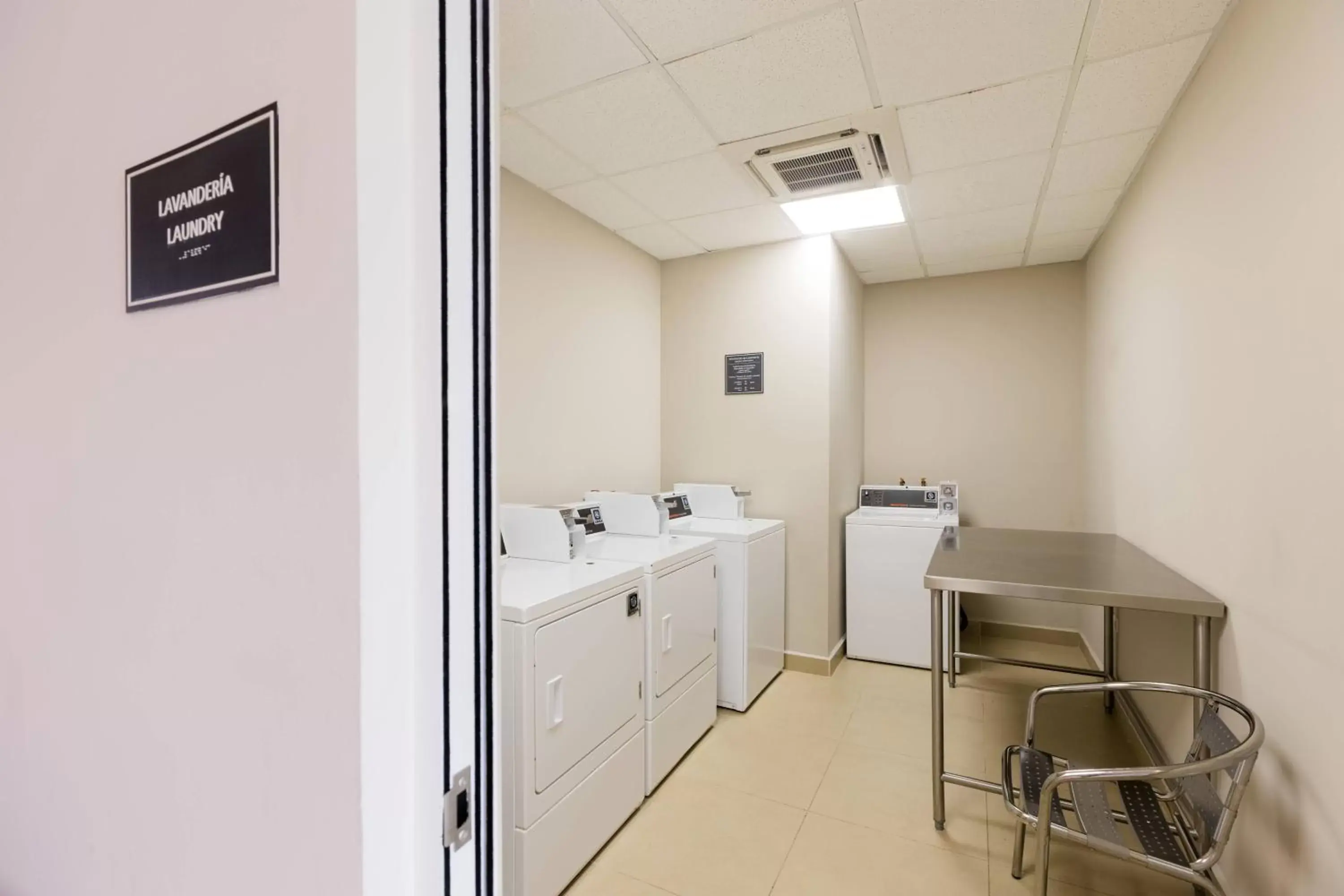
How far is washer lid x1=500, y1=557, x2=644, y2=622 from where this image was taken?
1.68m

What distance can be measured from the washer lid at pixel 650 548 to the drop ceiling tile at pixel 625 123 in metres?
1.59

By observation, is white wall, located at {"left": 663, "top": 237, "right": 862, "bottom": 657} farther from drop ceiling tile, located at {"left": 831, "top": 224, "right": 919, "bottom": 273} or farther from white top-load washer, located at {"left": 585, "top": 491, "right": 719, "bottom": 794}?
white top-load washer, located at {"left": 585, "top": 491, "right": 719, "bottom": 794}

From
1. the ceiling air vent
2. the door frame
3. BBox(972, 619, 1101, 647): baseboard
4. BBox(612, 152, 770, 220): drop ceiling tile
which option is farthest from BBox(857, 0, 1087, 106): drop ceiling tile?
BBox(972, 619, 1101, 647): baseboard

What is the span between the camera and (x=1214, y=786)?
5.44ft

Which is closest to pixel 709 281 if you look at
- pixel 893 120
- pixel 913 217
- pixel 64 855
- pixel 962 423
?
pixel 913 217

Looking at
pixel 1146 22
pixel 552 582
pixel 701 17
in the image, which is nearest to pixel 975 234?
pixel 1146 22

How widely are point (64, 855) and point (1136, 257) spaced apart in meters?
3.63

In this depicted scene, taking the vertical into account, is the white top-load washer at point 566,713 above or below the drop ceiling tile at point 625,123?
below

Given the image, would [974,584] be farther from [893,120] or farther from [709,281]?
[709,281]

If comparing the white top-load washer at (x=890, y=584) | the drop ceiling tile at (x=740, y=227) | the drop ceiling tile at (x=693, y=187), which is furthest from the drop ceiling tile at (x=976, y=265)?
the drop ceiling tile at (x=693, y=187)

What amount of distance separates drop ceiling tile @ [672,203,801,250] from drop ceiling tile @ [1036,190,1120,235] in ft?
4.00

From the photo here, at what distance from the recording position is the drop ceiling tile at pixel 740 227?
121 inches

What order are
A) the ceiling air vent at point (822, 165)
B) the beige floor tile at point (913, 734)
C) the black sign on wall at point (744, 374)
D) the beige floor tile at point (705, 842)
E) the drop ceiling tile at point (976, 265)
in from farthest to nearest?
the drop ceiling tile at point (976, 265)
the black sign on wall at point (744, 374)
the beige floor tile at point (913, 734)
the ceiling air vent at point (822, 165)
the beige floor tile at point (705, 842)

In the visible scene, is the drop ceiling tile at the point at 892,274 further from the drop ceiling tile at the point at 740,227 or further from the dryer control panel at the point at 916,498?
the dryer control panel at the point at 916,498
